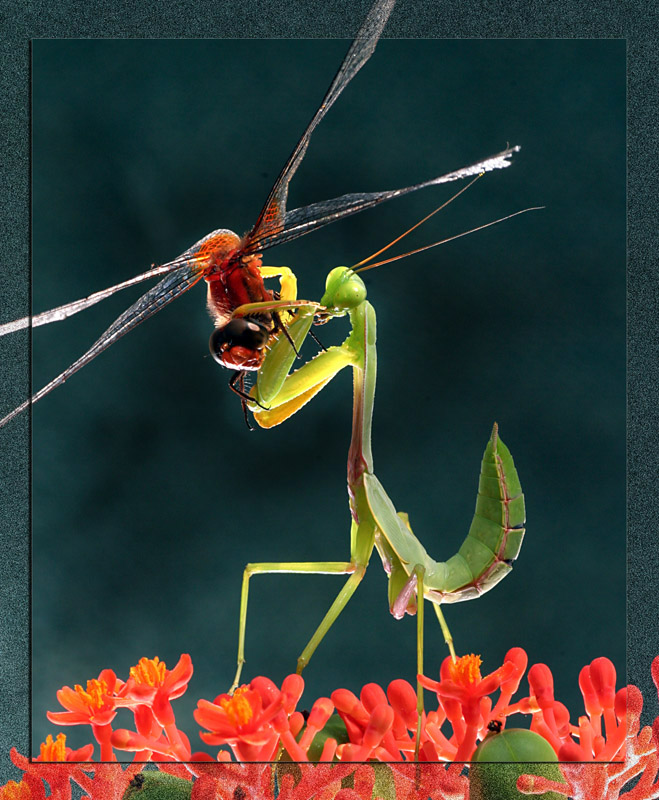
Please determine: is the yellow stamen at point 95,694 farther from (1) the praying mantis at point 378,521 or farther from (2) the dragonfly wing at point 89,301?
(2) the dragonfly wing at point 89,301

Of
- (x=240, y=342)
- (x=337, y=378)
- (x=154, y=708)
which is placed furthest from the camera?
(x=337, y=378)

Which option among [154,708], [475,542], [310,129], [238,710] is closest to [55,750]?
[154,708]

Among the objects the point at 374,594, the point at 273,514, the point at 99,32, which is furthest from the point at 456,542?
the point at 99,32

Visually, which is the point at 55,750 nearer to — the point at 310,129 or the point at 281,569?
the point at 281,569

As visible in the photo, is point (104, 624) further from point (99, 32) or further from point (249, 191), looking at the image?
point (99, 32)

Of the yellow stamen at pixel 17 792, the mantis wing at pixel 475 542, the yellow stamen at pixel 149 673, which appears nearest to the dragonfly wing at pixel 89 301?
the mantis wing at pixel 475 542

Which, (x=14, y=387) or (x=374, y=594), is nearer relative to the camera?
(x=374, y=594)

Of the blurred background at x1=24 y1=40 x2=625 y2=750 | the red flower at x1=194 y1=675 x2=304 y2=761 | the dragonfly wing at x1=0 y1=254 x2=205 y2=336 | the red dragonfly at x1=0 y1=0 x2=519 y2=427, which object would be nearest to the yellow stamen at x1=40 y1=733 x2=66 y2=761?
the blurred background at x1=24 y1=40 x2=625 y2=750
